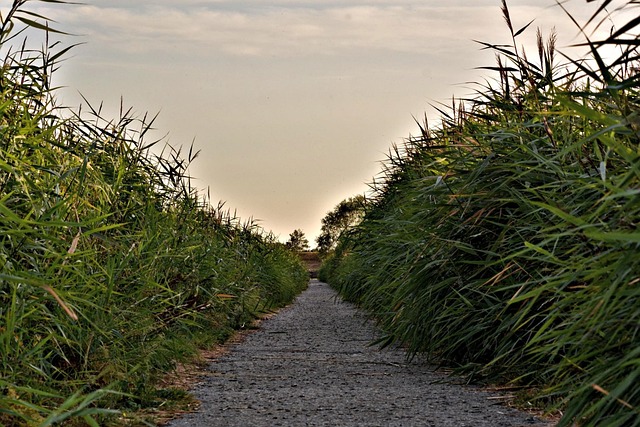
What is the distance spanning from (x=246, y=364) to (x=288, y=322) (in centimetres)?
383

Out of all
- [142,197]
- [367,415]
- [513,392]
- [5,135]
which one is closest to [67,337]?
[5,135]

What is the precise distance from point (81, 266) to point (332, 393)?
4.97ft

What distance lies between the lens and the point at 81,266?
346 cm

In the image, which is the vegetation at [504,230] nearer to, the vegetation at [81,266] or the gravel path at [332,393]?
the gravel path at [332,393]

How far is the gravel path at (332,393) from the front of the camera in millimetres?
3393

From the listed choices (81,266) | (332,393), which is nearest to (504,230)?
(332,393)

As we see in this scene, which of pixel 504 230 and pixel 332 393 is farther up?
pixel 504 230

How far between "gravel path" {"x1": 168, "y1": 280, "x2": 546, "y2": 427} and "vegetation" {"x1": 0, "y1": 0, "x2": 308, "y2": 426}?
351 mm

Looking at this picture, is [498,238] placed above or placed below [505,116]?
below

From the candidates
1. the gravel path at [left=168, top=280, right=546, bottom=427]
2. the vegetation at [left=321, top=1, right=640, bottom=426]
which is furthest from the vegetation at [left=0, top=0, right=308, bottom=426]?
the vegetation at [left=321, top=1, right=640, bottom=426]

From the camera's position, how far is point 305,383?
4441mm

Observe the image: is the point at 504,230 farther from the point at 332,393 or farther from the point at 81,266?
the point at 81,266

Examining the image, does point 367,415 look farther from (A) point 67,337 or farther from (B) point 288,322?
(B) point 288,322

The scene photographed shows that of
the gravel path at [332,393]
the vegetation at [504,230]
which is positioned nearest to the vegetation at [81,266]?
the gravel path at [332,393]
